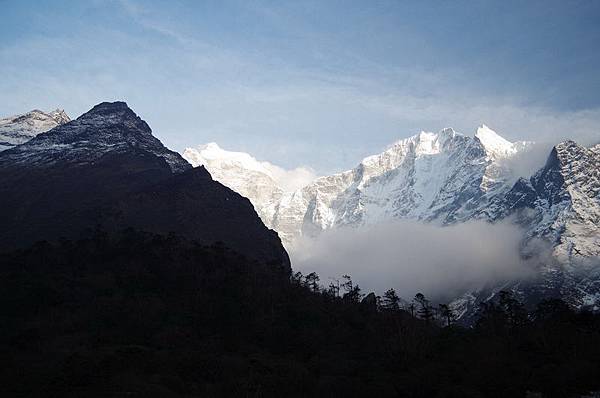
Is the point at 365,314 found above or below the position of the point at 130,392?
above

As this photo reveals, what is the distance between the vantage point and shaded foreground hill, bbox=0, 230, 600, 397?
298 feet

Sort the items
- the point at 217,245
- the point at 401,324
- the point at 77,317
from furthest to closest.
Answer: the point at 217,245
the point at 401,324
the point at 77,317

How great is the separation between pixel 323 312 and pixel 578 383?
7804 cm

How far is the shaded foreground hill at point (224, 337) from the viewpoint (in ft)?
298

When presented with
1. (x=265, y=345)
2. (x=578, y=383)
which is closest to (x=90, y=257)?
(x=265, y=345)

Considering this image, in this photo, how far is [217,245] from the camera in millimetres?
182250

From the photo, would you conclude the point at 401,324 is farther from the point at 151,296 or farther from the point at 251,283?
the point at 151,296

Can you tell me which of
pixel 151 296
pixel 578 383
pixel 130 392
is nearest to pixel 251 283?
pixel 151 296

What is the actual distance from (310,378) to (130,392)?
101 ft

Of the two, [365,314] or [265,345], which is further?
[365,314]

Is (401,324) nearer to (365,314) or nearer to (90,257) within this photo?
(365,314)

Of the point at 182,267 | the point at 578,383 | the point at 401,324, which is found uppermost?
the point at 182,267

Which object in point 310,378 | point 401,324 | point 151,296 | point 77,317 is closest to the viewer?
point 310,378

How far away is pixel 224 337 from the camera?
5005 inches
